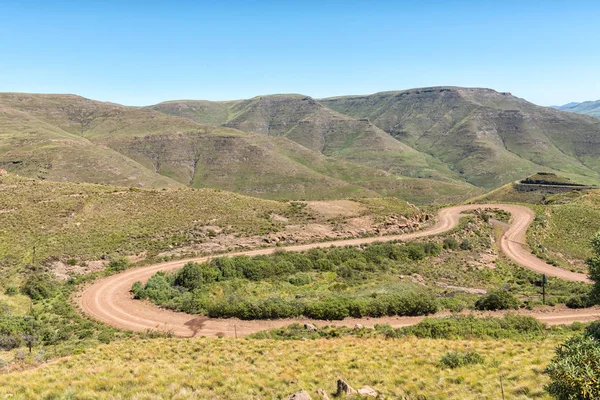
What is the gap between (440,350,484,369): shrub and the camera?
15194 mm

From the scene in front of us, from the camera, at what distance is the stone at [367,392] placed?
41.1 feet

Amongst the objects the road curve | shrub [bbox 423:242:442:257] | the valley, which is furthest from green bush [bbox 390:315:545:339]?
shrub [bbox 423:242:442:257]

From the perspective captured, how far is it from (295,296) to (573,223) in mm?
60658

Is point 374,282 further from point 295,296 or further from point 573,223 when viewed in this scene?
point 573,223

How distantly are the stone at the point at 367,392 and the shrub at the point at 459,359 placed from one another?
410 centimetres

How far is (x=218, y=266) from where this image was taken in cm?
3875

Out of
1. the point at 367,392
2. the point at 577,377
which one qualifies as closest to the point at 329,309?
the point at 367,392

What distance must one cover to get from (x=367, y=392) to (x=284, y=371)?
408cm

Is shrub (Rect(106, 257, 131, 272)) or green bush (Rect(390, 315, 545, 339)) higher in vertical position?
green bush (Rect(390, 315, 545, 339))

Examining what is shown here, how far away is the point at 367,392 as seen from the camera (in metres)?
12.7

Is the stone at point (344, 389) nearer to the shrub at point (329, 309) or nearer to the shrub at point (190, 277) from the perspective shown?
the shrub at point (329, 309)

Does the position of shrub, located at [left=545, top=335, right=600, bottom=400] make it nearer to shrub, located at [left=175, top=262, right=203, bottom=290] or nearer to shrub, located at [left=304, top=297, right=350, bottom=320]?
shrub, located at [left=304, top=297, right=350, bottom=320]

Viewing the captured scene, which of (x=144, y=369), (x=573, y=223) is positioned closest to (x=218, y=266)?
(x=144, y=369)

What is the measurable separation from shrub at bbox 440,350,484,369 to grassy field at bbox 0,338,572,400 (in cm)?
31
